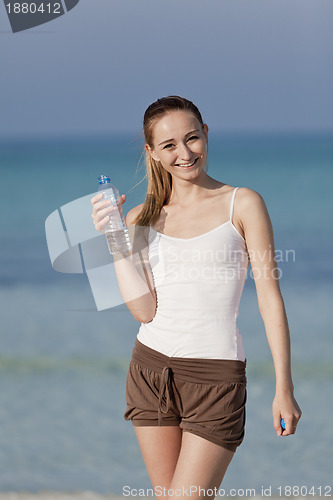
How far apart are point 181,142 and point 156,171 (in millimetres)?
179

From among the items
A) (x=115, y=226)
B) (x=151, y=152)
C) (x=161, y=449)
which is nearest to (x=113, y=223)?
(x=115, y=226)

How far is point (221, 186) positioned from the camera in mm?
2057

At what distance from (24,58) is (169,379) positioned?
48.0 feet

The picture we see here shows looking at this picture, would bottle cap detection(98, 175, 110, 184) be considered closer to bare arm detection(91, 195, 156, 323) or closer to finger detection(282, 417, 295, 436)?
bare arm detection(91, 195, 156, 323)

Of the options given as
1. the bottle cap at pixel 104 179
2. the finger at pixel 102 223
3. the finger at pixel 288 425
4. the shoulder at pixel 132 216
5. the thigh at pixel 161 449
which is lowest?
the thigh at pixel 161 449

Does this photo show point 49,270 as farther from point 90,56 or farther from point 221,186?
point 221,186

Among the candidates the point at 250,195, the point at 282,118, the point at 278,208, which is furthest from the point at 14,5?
the point at 282,118

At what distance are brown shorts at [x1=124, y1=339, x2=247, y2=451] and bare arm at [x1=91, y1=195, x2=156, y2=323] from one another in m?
0.14

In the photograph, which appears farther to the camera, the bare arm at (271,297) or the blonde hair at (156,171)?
the blonde hair at (156,171)

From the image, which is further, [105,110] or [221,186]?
[105,110]

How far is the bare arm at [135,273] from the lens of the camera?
2.00 metres

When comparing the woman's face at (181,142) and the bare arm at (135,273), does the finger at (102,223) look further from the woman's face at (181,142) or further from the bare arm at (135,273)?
the woman's face at (181,142)

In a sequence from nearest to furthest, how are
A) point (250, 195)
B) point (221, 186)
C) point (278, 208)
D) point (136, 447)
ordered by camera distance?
point (250, 195) < point (221, 186) < point (136, 447) < point (278, 208)

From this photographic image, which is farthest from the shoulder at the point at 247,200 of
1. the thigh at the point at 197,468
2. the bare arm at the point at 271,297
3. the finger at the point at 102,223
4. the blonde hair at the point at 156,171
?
the thigh at the point at 197,468
